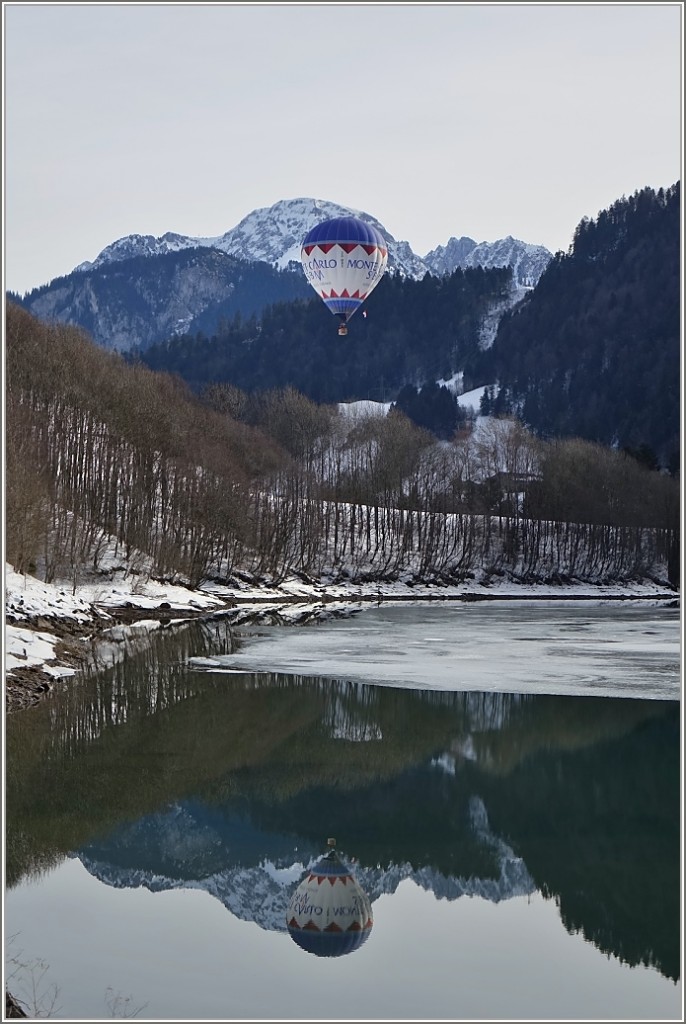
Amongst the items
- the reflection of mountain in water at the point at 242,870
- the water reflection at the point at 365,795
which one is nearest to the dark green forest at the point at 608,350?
the water reflection at the point at 365,795

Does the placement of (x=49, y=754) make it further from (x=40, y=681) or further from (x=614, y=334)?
(x=614, y=334)

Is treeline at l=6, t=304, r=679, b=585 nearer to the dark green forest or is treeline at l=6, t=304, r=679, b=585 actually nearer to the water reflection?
the water reflection

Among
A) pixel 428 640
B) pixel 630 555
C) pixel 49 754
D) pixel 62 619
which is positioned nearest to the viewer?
pixel 49 754

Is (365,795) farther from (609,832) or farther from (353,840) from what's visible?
(609,832)

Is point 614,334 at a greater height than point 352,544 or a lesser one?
greater

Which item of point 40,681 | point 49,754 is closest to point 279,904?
point 49,754

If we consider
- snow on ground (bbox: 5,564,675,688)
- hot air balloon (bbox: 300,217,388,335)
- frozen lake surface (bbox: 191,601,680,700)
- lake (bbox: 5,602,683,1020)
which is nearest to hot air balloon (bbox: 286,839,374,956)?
lake (bbox: 5,602,683,1020)
